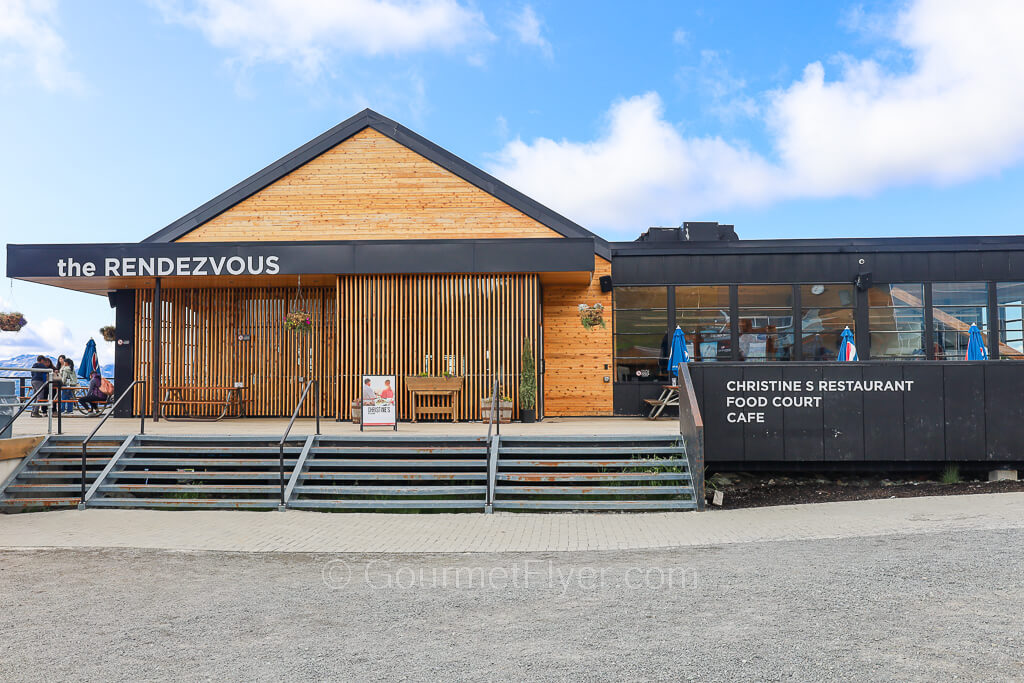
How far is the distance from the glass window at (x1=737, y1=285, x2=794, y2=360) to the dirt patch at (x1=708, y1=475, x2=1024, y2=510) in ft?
22.2

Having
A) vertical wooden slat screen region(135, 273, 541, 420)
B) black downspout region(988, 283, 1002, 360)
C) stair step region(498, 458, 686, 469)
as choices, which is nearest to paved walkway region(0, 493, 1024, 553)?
stair step region(498, 458, 686, 469)

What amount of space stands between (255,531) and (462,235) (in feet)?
32.7

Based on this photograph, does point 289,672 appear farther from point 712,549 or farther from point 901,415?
point 901,415

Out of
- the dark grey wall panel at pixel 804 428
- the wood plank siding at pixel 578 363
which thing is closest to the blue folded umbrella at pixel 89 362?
the wood plank siding at pixel 578 363

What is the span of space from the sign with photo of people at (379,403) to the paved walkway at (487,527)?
8.93 feet

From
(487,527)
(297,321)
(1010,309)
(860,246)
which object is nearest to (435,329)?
(297,321)

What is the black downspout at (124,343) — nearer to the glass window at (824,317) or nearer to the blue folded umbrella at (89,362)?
the blue folded umbrella at (89,362)

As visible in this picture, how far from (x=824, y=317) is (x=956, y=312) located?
3.15 m

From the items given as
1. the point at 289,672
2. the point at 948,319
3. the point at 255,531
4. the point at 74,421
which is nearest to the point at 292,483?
the point at 255,531

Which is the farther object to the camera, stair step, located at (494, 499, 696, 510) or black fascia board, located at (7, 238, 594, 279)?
black fascia board, located at (7, 238, 594, 279)

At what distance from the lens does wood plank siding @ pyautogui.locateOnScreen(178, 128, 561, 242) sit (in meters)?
17.7

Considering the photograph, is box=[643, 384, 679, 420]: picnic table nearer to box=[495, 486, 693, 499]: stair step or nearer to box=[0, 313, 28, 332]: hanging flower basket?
box=[495, 486, 693, 499]: stair step

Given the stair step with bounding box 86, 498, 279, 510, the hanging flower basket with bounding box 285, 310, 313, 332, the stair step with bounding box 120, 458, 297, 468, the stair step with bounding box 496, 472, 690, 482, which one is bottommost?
the stair step with bounding box 86, 498, 279, 510

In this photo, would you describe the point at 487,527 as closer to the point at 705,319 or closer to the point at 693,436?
the point at 693,436
